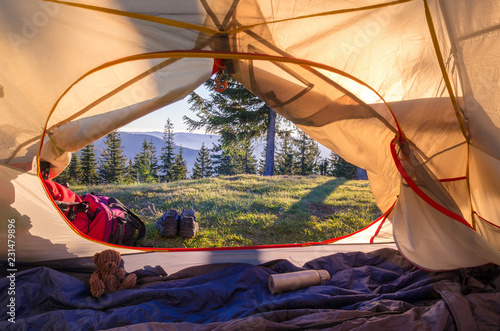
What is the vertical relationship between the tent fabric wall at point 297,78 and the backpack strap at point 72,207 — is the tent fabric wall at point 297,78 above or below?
above

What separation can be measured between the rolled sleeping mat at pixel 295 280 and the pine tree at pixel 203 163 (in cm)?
2476

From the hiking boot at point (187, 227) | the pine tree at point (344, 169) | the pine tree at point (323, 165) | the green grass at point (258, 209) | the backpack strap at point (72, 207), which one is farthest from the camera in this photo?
the pine tree at point (323, 165)

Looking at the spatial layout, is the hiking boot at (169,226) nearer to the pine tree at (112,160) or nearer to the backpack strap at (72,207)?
the backpack strap at (72,207)

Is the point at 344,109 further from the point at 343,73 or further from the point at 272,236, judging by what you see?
the point at 272,236

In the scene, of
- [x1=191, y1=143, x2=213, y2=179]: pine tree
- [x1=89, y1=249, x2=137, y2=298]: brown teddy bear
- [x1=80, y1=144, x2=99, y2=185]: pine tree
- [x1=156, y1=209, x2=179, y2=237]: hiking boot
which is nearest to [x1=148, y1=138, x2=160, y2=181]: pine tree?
[x1=191, y1=143, x2=213, y2=179]: pine tree

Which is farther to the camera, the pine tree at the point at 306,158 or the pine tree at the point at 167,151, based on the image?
the pine tree at the point at 167,151

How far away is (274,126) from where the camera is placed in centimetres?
798

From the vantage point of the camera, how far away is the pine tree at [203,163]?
86.5 feet

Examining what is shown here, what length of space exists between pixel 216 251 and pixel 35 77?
1439mm

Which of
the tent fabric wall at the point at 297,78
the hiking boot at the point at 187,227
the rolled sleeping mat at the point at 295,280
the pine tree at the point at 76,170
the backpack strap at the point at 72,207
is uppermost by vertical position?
the pine tree at the point at 76,170

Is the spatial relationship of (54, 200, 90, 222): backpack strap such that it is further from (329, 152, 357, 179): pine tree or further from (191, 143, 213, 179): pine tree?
(191, 143, 213, 179): pine tree

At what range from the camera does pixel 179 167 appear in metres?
23.4

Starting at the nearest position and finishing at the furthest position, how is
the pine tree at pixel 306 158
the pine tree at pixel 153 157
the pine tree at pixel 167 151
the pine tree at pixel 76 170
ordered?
1. the pine tree at pixel 76 170
2. the pine tree at pixel 306 158
3. the pine tree at pixel 153 157
4. the pine tree at pixel 167 151

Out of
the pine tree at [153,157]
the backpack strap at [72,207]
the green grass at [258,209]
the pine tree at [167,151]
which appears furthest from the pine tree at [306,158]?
the backpack strap at [72,207]
